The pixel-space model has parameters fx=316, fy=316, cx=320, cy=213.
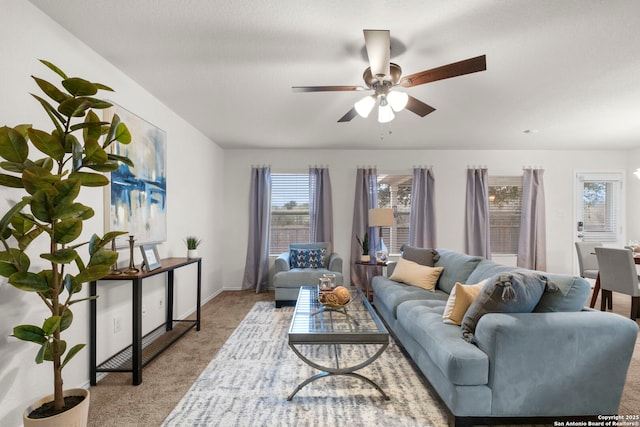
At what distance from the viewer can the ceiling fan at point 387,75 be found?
1881mm

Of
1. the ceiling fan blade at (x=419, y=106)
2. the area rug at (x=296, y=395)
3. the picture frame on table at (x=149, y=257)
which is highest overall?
the ceiling fan blade at (x=419, y=106)

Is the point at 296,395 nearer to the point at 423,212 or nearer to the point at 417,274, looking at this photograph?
the point at 417,274

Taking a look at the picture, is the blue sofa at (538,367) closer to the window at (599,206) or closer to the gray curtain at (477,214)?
the gray curtain at (477,214)

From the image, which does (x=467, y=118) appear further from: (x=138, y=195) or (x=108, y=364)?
(x=108, y=364)

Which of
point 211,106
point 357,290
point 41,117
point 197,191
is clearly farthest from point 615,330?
point 197,191

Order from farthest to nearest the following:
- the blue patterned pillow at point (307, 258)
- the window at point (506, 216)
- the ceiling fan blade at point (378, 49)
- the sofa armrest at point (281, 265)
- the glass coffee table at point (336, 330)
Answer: the window at point (506, 216)
the blue patterned pillow at point (307, 258)
the sofa armrest at point (281, 265)
the glass coffee table at point (336, 330)
the ceiling fan blade at point (378, 49)

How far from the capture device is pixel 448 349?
6.05 feet

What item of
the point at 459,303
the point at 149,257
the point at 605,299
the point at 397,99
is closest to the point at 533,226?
the point at 605,299

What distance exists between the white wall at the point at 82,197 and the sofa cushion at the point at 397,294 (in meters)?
2.41

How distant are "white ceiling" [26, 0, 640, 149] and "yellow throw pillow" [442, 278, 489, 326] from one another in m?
1.77

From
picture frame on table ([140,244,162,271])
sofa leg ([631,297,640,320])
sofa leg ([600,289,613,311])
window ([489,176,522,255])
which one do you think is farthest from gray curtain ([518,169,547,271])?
picture frame on table ([140,244,162,271])

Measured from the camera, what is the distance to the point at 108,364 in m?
2.52

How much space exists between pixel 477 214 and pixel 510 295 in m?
4.07

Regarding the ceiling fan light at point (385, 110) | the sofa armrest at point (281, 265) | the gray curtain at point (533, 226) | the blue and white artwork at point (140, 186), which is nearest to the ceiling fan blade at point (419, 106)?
the ceiling fan light at point (385, 110)
